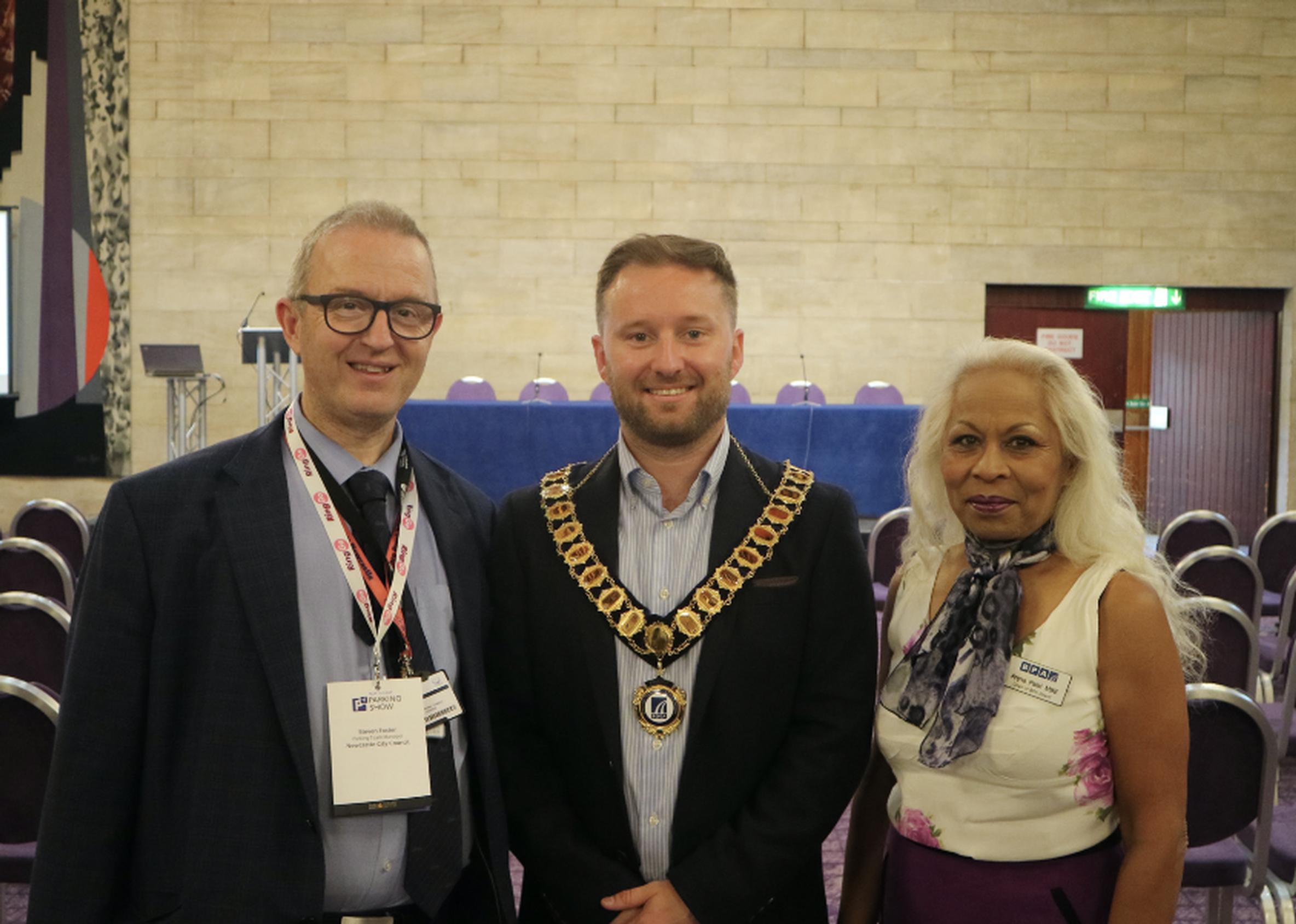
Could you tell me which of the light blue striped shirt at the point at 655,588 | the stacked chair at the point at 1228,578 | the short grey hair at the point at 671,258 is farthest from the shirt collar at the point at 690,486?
the stacked chair at the point at 1228,578

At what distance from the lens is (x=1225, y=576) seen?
4.17 m

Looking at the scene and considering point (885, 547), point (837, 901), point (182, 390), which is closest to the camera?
point (837, 901)

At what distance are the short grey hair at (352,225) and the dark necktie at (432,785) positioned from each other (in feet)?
1.12

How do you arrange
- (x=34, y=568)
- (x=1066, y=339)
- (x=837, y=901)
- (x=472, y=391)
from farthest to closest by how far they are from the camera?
(x=1066, y=339), (x=472, y=391), (x=34, y=568), (x=837, y=901)

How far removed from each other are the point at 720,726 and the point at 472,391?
822 centimetres

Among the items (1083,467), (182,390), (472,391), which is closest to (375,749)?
(1083,467)

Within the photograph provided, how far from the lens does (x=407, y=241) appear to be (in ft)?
6.00

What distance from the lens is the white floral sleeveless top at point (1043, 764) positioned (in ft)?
5.56

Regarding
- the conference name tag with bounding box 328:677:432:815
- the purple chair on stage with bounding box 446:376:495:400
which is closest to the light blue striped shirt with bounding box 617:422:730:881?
the conference name tag with bounding box 328:677:432:815

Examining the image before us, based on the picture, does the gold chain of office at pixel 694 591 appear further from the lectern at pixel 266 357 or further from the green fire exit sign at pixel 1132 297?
the green fire exit sign at pixel 1132 297

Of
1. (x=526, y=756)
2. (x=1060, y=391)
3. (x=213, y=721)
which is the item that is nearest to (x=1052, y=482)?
(x=1060, y=391)

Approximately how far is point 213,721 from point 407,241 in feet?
2.63

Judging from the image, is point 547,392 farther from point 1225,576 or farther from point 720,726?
point 720,726

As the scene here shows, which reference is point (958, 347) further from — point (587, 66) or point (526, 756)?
point (587, 66)
